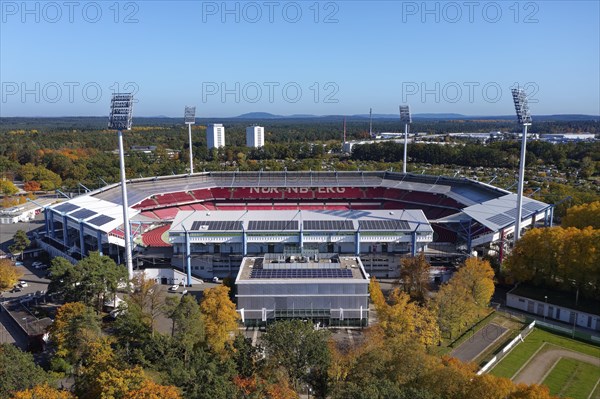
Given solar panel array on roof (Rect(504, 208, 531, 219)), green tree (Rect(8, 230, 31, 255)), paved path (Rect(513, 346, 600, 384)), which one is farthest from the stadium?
paved path (Rect(513, 346, 600, 384))

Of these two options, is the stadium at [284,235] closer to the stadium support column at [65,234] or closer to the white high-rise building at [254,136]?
the stadium support column at [65,234]

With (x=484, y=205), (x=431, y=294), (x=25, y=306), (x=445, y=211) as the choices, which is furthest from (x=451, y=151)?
(x=25, y=306)

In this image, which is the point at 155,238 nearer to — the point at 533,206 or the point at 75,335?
the point at 75,335

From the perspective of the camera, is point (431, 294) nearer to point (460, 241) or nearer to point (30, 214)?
point (460, 241)

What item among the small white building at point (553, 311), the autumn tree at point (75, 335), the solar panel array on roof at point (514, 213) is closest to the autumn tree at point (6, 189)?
the autumn tree at point (75, 335)

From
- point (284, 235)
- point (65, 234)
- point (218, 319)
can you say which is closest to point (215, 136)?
point (65, 234)

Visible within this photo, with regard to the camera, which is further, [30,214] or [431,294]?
[30,214]

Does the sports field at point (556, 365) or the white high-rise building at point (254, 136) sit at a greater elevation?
the white high-rise building at point (254, 136)
